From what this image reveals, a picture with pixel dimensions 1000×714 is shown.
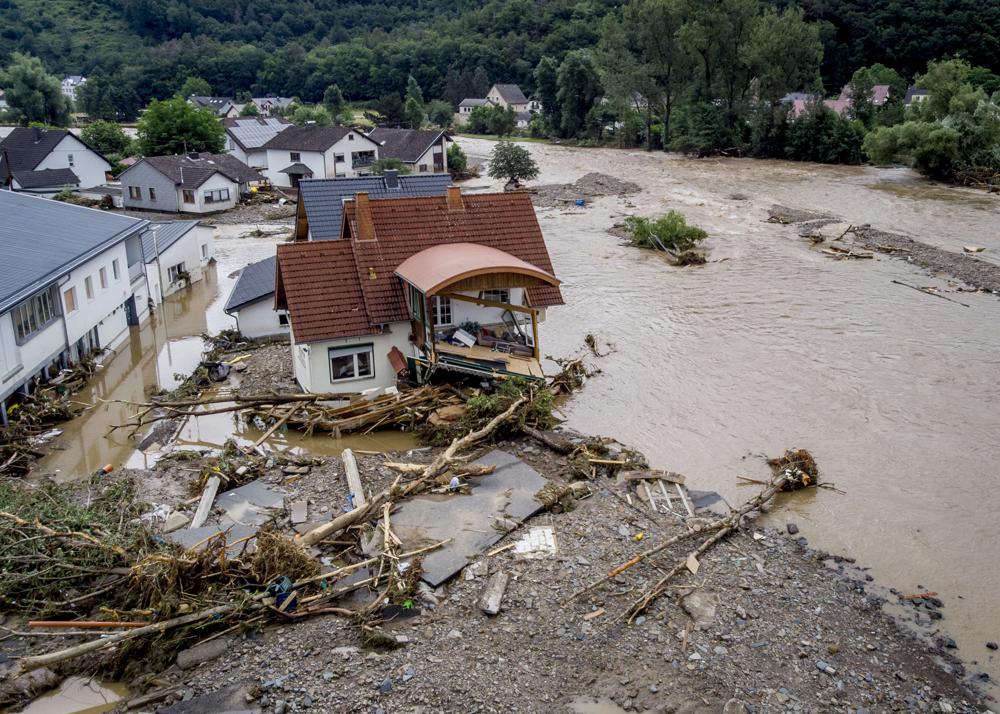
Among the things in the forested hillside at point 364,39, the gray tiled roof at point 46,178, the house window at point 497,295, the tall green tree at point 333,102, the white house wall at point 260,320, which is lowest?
the white house wall at point 260,320

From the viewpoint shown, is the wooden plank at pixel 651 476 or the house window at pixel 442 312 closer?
the wooden plank at pixel 651 476

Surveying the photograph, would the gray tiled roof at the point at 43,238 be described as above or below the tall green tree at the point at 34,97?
below

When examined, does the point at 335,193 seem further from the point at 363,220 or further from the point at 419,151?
the point at 419,151

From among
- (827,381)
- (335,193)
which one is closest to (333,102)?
(335,193)

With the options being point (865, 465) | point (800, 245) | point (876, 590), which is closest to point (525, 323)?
point (865, 465)

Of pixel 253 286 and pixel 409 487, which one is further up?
pixel 253 286

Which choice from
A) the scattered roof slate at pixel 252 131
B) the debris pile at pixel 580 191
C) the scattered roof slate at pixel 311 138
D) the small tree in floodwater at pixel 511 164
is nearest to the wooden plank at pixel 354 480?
the debris pile at pixel 580 191

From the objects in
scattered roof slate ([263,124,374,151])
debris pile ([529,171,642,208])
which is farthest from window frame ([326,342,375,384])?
scattered roof slate ([263,124,374,151])

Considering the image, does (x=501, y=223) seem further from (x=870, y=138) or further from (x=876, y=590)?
(x=870, y=138)

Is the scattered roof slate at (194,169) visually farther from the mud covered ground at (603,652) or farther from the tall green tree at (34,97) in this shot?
the mud covered ground at (603,652)
